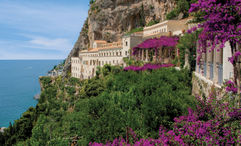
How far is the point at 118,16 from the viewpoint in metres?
64.2

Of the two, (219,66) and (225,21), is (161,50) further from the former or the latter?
(225,21)

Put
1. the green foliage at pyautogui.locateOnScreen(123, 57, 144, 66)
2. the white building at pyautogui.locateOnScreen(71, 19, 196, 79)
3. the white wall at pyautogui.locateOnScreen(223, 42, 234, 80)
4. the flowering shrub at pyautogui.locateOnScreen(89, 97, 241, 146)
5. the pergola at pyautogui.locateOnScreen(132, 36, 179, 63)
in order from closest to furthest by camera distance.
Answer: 1. the flowering shrub at pyautogui.locateOnScreen(89, 97, 241, 146)
2. the white wall at pyautogui.locateOnScreen(223, 42, 234, 80)
3. the pergola at pyautogui.locateOnScreen(132, 36, 179, 63)
4. the green foliage at pyautogui.locateOnScreen(123, 57, 144, 66)
5. the white building at pyautogui.locateOnScreen(71, 19, 196, 79)

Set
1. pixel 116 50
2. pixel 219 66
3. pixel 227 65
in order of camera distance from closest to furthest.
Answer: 1. pixel 227 65
2. pixel 219 66
3. pixel 116 50

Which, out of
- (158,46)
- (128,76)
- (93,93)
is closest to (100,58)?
(93,93)

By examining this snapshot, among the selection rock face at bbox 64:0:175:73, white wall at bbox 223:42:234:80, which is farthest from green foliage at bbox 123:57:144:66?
rock face at bbox 64:0:175:73

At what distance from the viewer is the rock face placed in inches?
2370

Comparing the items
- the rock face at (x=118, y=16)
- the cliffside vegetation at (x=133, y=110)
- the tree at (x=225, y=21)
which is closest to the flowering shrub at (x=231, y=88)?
the tree at (x=225, y=21)

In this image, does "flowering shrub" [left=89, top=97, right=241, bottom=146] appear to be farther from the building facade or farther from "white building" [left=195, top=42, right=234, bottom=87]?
"white building" [left=195, top=42, right=234, bottom=87]

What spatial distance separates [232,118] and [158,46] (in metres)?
23.5

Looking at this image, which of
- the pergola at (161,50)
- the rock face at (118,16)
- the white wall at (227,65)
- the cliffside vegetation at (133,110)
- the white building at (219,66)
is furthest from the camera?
the rock face at (118,16)

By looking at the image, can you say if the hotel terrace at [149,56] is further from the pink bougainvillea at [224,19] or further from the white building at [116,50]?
the pink bougainvillea at [224,19]

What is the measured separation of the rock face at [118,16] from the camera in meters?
60.2

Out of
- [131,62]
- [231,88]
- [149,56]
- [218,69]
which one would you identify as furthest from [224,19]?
[131,62]

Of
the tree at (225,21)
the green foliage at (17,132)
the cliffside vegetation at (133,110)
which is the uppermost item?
the tree at (225,21)
